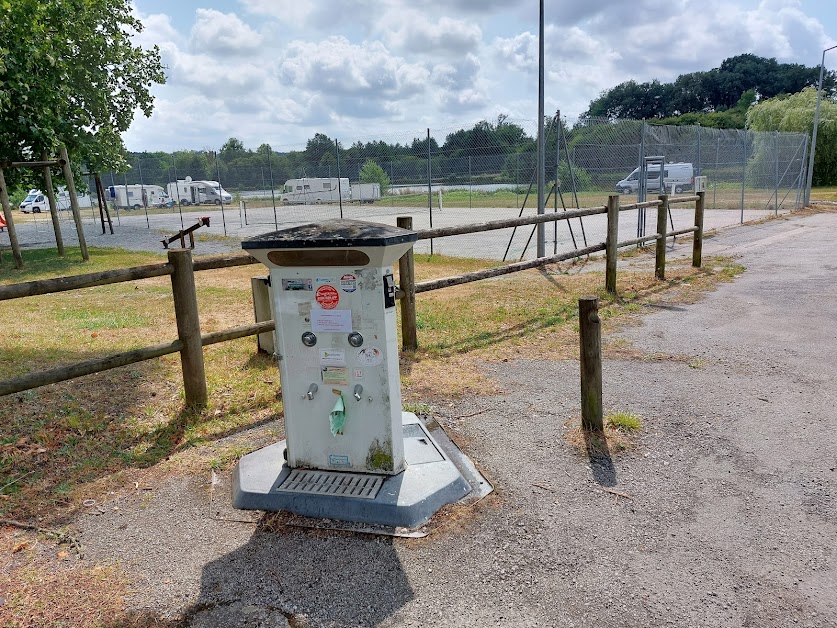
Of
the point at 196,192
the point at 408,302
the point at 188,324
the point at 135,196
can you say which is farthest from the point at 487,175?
the point at 135,196

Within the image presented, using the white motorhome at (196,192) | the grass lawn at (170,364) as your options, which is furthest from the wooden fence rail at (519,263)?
the white motorhome at (196,192)

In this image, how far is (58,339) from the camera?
6.75 m

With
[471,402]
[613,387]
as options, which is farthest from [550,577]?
[613,387]

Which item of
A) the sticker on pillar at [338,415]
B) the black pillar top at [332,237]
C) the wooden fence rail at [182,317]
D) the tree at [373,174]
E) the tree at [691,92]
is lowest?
the sticker on pillar at [338,415]

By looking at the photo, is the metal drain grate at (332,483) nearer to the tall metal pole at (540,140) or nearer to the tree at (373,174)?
the tall metal pole at (540,140)

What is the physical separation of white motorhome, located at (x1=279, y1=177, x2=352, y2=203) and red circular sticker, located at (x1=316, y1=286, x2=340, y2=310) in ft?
50.1

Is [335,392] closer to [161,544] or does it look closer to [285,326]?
[285,326]

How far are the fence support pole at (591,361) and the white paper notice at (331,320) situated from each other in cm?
149

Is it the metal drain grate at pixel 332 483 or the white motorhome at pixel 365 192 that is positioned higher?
the white motorhome at pixel 365 192

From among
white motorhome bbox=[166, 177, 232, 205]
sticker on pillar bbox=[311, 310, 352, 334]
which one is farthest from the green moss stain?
white motorhome bbox=[166, 177, 232, 205]

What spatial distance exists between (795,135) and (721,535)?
24106mm

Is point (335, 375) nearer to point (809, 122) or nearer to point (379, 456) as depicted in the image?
point (379, 456)

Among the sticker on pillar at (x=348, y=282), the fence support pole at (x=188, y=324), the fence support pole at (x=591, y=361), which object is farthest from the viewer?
the fence support pole at (x=188, y=324)

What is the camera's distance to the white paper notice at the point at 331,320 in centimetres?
316
